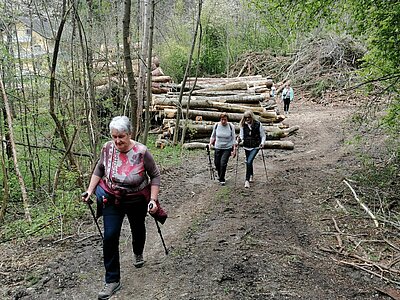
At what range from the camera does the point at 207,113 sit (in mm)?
16812

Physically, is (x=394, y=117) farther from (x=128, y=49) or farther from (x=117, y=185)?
(x=117, y=185)

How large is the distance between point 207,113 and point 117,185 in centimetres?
1254

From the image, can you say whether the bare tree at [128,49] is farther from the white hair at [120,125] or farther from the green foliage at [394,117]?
the green foliage at [394,117]

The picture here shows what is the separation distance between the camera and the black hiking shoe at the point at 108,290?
4500 millimetres

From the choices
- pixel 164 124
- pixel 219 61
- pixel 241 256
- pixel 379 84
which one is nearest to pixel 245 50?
pixel 219 61

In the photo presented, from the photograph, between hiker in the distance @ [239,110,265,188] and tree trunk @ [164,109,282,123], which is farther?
tree trunk @ [164,109,282,123]

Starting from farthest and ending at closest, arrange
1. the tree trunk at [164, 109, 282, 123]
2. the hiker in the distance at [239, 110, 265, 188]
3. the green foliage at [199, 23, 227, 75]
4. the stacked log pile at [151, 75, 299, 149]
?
the green foliage at [199, 23, 227, 75], the tree trunk at [164, 109, 282, 123], the stacked log pile at [151, 75, 299, 149], the hiker in the distance at [239, 110, 265, 188]

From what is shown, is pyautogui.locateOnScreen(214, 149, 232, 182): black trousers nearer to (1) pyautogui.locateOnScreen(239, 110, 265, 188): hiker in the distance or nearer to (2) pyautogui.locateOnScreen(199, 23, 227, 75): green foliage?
(1) pyautogui.locateOnScreen(239, 110, 265, 188): hiker in the distance

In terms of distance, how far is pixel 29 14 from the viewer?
9570mm

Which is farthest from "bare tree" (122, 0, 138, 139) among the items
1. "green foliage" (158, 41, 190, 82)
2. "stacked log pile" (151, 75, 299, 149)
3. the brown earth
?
"green foliage" (158, 41, 190, 82)

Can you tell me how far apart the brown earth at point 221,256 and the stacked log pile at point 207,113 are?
20.4 ft

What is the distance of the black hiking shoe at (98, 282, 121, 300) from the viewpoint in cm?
450

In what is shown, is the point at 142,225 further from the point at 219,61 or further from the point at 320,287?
the point at 219,61

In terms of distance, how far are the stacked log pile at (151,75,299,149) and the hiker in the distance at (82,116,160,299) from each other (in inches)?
413
